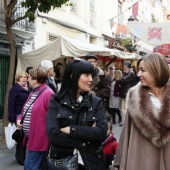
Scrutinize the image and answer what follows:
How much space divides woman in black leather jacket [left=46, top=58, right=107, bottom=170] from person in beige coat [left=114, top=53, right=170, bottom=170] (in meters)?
0.24

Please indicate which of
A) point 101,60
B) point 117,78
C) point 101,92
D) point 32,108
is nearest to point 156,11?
point 101,60

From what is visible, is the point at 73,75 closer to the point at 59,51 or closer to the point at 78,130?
the point at 78,130

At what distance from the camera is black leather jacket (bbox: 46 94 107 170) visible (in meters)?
2.55

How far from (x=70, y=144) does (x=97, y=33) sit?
627 inches

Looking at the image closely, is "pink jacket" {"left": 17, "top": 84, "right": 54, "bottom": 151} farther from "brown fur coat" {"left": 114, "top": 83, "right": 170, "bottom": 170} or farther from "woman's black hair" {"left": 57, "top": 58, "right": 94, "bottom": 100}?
"brown fur coat" {"left": 114, "top": 83, "right": 170, "bottom": 170}

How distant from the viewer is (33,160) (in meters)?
3.83

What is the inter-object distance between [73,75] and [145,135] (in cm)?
80

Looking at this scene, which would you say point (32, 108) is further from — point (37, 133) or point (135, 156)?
point (135, 156)

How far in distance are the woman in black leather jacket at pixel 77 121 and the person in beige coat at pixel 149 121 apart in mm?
243

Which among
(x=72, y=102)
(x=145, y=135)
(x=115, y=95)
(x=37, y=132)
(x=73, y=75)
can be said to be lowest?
(x=115, y=95)

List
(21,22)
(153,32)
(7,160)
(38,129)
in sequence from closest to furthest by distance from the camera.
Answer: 1. (38,129)
2. (7,160)
3. (153,32)
4. (21,22)

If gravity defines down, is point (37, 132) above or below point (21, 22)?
below

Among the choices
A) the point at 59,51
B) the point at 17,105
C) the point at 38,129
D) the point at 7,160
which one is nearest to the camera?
the point at 38,129

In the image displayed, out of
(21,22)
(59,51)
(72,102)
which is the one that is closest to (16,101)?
(59,51)
